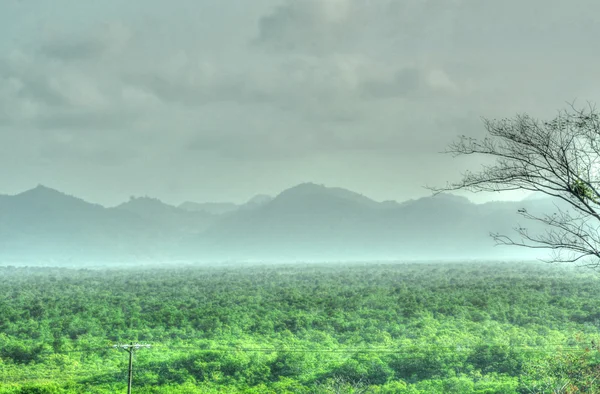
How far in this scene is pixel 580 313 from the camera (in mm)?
57625

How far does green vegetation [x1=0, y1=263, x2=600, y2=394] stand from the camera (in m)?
35.3

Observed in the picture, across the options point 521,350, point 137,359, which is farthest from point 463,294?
point 137,359

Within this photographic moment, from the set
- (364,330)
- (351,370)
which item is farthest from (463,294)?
(351,370)

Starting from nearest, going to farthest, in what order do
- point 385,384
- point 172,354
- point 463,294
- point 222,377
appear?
point 385,384
point 222,377
point 172,354
point 463,294

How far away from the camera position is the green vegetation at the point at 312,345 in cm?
3528

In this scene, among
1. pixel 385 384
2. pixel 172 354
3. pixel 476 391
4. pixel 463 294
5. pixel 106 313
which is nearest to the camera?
pixel 476 391

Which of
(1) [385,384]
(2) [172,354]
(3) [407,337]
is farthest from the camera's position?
(3) [407,337]

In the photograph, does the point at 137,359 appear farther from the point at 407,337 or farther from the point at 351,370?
the point at 407,337

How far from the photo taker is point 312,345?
1805 inches

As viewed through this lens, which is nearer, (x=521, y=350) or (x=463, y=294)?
(x=521, y=350)

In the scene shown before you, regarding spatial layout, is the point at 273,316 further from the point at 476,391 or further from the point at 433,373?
the point at 476,391

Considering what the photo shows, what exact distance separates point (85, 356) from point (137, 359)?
518 centimetres

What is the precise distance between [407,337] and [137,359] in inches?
856

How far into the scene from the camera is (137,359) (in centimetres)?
4034
